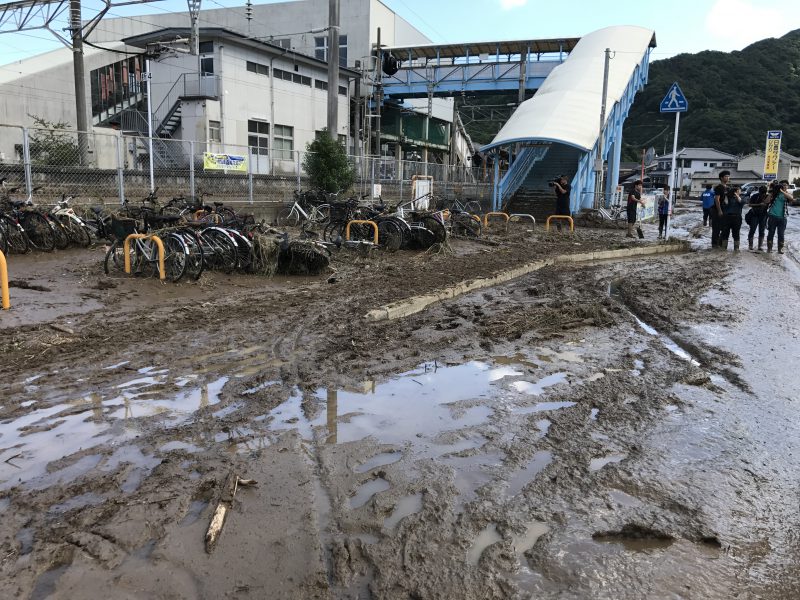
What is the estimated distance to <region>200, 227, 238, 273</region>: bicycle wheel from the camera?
973 cm

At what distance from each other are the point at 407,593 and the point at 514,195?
26.7m

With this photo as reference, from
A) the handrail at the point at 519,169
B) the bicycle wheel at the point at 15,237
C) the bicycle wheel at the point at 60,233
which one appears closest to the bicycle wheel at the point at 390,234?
the bicycle wheel at the point at 60,233

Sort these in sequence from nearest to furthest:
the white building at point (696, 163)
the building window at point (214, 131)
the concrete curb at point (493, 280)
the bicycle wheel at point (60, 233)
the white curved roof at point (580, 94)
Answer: the concrete curb at point (493, 280) < the bicycle wheel at point (60, 233) < the white curved roof at point (580, 94) < the building window at point (214, 131) < the white building at point (696, 163)

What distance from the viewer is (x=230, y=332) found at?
675cm

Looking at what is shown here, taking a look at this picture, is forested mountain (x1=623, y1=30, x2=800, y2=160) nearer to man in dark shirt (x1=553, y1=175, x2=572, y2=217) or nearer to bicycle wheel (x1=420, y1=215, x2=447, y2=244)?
man in dark shirt (x1=553, y1=175, x2=572, y2=217)

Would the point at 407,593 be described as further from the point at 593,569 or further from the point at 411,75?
the point at 411,75

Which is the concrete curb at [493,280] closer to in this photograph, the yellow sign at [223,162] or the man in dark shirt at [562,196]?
the man in dark shirt at [562,196]

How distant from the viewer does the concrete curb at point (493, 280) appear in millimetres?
7768

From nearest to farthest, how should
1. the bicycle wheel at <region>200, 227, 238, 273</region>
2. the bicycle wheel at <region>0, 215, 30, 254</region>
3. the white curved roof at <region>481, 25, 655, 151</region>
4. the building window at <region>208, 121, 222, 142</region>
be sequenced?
the bicycle wheel at <region>200, 227, 238, 273</region>, the bicycle wheel at <region>0, 215, 30, 254</region>, the white curved roof at <region>481, 25, 655, 151</region>, the building window at <region>208, 121, 222, 142</region>

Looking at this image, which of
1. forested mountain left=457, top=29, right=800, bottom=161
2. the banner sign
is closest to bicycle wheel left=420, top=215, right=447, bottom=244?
the banner sign

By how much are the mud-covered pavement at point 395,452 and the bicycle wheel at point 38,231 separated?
146 inches

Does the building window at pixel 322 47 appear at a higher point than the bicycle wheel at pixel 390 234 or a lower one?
higher

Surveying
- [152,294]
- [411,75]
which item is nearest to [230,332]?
[152,294]

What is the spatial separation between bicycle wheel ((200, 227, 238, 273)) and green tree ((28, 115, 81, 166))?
628 cm
